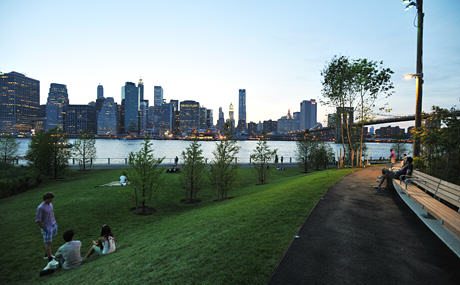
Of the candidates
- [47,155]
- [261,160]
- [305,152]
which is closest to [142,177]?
[261,160]

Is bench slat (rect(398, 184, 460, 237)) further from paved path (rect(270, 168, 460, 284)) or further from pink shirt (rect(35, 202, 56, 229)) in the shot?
pink shirt (rect(35, 202, 56, 229))

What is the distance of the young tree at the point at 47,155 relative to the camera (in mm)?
27781

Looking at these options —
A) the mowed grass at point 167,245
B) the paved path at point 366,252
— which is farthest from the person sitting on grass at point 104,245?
the paved path at point 366,252

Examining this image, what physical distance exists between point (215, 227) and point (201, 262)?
8.71 ft

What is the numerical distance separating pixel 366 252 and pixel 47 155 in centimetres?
3306

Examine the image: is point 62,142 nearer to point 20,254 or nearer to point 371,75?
point 20,254

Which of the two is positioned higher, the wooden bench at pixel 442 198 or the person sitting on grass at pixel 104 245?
the wooden bench at pixel 442 198

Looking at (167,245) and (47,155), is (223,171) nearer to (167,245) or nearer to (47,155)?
(167,245)

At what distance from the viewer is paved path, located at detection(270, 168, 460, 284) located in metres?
4.57

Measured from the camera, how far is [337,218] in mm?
7742

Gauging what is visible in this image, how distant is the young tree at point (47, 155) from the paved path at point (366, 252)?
102ft

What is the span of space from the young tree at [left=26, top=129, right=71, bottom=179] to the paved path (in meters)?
31.0

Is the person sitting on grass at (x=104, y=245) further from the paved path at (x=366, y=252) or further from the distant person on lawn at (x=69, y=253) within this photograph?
the paved path at (x=366, y=252)

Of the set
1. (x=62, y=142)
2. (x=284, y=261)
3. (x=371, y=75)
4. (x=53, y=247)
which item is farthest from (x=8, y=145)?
(x=371, y=75)
